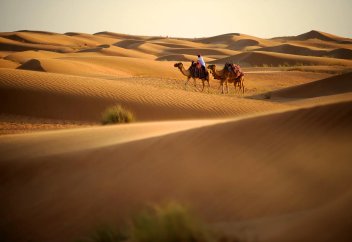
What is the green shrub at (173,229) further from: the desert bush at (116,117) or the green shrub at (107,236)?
the desert bush at (116,117)

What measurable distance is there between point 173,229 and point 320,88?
2081cm

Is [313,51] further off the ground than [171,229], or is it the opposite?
[313,51]

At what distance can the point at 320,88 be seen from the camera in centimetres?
2261

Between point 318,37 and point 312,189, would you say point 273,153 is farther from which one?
point 318,37

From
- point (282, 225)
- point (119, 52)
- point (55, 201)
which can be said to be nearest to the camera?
point (282, 225)

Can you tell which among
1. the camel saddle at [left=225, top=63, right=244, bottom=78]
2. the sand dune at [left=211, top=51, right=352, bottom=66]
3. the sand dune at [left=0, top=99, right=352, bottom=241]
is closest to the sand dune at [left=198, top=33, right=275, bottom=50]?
the sand dune at [left=211, top=51, right=352, bottom=66]

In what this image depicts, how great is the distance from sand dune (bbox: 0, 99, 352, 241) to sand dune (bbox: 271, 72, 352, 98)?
1609cm

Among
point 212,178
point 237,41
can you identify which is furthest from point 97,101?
point 237,41

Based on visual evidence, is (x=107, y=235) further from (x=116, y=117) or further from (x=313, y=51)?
(x=313, y=51)

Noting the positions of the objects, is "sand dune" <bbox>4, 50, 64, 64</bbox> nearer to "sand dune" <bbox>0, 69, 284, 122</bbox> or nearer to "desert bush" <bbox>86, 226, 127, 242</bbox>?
"sand dune" <bbox>0, 69, 284, 122</bbox>

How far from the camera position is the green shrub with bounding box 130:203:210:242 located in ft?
12.7

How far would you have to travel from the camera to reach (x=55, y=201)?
226 inches

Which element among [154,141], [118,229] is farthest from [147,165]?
[118,229]

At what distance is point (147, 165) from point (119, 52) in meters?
55.2
